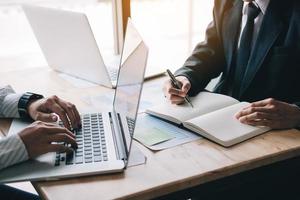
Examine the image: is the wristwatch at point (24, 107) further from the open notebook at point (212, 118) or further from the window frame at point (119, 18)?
the window frame at point (119, 18)

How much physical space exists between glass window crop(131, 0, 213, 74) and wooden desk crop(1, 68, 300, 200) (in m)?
2.32

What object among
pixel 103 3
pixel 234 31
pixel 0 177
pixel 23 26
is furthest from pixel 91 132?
pixel 23 26

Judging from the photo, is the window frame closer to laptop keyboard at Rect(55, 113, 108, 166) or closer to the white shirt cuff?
laptop keyboard at Rect(55, 113, 108, 166)

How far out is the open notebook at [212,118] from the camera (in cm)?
111

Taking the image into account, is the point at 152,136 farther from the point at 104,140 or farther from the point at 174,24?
the point at 174,24

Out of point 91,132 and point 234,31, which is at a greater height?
point 234,31

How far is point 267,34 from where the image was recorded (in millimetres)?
1417

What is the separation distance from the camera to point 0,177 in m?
0.94

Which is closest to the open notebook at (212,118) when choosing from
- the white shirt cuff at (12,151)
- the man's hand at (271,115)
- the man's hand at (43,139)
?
the man's hand at (271,115)

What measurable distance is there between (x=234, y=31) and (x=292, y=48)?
0.30 meters

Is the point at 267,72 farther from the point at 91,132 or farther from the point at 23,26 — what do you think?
the point at 23,26

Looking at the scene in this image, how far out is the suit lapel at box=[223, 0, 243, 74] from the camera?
1.62 metres

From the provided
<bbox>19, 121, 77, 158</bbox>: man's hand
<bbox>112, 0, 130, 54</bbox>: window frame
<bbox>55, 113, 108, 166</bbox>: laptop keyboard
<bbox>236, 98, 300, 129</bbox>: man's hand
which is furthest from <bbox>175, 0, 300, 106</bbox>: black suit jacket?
<bbox>112, 0, 130, 54</bbox>: window frame

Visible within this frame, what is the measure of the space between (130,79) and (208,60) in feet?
1.97
